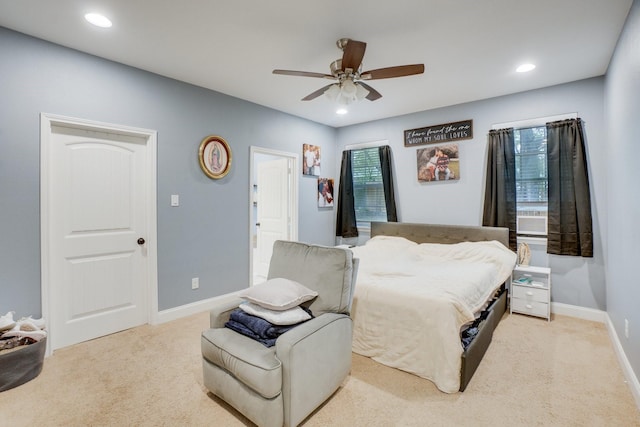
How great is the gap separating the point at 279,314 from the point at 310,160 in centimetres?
345

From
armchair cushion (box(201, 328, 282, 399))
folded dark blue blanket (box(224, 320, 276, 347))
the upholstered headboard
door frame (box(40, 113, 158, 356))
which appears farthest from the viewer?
the upholstered headboard

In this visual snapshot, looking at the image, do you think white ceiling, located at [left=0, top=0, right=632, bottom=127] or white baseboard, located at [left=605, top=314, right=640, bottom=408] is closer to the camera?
white baseboard, located at [left=605, top=314, right=640, bottom=408]

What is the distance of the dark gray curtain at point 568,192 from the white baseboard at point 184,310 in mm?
4075

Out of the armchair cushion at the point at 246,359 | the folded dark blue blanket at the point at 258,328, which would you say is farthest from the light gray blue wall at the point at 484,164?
the armchair cushion at the point at 246,359

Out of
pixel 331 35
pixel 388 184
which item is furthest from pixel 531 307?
pixel 331 35

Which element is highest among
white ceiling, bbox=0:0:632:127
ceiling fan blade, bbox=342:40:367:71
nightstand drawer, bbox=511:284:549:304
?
white ceiling, bbox=0:0:632:127

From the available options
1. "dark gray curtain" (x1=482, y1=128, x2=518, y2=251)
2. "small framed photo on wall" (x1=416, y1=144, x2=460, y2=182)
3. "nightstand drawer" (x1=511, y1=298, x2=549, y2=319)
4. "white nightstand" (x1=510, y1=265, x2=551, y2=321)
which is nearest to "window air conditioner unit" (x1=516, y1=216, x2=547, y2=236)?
"dark gray curtain" (x1=482, y1=128, x2=518, y2=251)

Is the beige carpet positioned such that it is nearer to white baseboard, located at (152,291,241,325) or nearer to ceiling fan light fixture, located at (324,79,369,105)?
white baseboard, located at (152,291,241,325)

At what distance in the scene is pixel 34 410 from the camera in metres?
1.95

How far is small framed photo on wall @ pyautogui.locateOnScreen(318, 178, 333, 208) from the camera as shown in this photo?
5.26 metres

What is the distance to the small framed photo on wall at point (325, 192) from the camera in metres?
5.26

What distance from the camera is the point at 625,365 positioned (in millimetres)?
2330

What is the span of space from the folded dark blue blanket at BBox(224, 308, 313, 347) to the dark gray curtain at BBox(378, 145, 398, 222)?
324 centimetres

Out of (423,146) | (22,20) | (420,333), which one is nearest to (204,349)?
(420,333)
